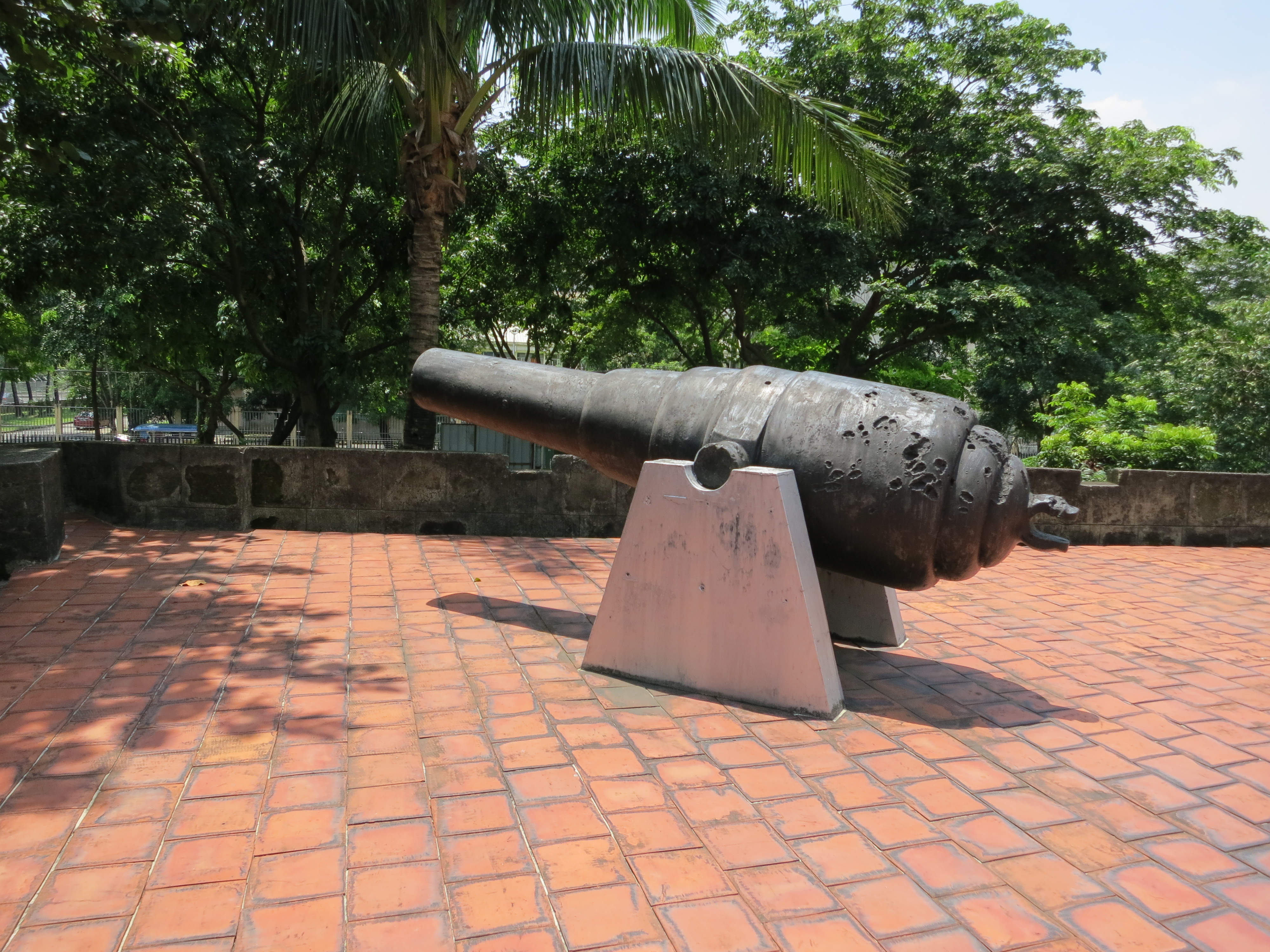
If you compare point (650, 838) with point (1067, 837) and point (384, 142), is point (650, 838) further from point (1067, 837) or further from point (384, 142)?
point (384, 142)

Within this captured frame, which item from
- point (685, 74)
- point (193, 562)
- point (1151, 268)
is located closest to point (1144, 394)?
point (1151, 268)

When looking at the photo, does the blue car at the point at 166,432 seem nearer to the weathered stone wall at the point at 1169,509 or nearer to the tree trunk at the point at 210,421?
the tree trunk at the point at 210,421

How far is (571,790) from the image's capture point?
306 centimetres

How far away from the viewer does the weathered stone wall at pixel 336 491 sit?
707 centimetres

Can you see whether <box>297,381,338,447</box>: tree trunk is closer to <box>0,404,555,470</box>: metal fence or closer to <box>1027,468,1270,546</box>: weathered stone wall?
<box>0,404,555,470</box>: metal fence

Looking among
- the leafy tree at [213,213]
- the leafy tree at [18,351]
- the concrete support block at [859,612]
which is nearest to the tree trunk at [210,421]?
the leafy tree at [18,351]

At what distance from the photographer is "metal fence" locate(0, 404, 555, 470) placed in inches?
589

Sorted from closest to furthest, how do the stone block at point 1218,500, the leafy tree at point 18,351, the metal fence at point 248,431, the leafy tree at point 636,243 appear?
the stone block at point 1218,500 < the leafy tree at point 636,243 < the metal fence at point 248,431 < the leafy tree at point 18,351

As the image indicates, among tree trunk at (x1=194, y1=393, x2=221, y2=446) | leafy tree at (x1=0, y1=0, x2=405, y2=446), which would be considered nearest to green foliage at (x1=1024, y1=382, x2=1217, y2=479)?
leafy tree at (x1=0, y1=0, x2=405, y2=446)

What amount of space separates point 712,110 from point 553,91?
141 cm

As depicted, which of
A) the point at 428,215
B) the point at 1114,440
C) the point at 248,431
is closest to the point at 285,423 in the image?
the point at 248,431

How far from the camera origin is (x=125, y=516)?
704 cm

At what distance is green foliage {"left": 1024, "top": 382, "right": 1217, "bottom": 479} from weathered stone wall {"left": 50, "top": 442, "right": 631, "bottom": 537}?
194 inches

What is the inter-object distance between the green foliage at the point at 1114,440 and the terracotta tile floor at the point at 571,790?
15.1 feet
